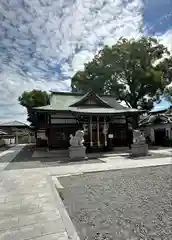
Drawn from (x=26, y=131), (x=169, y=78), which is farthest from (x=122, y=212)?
(x=26, y=131)

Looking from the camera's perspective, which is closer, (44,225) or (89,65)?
(44,225)

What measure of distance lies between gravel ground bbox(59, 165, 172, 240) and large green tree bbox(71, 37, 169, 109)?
17.2 m

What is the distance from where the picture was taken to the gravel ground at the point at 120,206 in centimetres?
291

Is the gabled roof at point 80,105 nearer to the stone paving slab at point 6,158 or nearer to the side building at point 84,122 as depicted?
the side building at point 84,122

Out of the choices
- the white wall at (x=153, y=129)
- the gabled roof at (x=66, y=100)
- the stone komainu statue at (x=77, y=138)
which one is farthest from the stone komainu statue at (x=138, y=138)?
the white wall at (x=153, y=129)

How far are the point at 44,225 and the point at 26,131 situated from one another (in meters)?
35.6

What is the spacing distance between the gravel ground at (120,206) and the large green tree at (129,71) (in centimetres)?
1722

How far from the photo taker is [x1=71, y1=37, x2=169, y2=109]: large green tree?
68.6ft

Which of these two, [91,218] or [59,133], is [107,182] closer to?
[91,218]

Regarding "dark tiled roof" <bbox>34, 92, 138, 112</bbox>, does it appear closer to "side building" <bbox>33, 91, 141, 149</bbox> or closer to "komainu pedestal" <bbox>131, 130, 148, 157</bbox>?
"side building" <bbox>33, 91, 141, 149</bbox>

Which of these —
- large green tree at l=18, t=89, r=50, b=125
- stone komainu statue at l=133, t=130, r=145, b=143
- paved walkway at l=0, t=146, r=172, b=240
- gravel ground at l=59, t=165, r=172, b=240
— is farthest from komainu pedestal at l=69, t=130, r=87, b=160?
large green tree at l=18, t=89, r=50, b=125

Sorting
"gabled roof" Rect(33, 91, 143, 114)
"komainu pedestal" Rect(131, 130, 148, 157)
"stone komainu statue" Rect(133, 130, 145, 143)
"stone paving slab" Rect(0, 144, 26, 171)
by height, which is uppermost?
"gabled roof" Rect(33, 91, 143, 114)

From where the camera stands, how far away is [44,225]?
124 inches

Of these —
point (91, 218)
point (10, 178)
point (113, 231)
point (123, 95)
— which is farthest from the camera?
point (123, 95)
